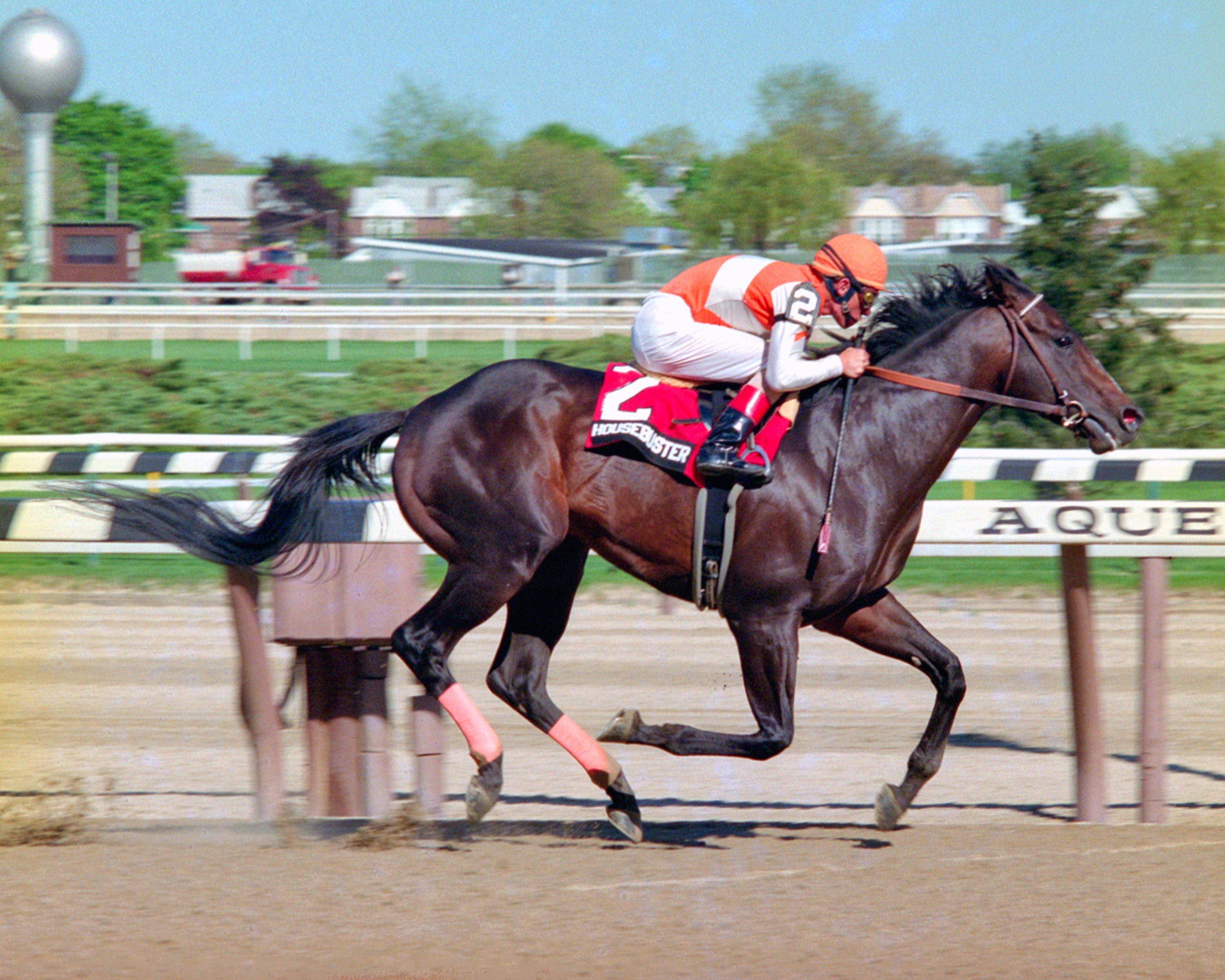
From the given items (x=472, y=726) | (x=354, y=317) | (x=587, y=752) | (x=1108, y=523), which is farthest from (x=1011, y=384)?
(x=354, y=317)

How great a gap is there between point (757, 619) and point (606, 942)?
1.25m

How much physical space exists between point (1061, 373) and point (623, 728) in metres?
1.69

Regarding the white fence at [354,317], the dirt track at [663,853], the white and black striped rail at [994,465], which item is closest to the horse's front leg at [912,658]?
the dirt track at [663,853]

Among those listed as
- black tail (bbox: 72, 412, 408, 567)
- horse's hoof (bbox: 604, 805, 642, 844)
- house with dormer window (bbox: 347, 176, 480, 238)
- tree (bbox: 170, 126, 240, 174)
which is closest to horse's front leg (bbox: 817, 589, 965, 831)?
horse's hoof (bbox: 604, 805, 642, 844)

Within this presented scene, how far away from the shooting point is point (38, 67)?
40.8 m

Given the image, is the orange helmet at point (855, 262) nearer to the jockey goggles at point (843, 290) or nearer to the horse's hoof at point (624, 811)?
the jockey goggles at point (843, 290)

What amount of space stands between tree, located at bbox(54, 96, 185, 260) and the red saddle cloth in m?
66.4

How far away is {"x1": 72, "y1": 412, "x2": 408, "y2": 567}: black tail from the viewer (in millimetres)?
4699

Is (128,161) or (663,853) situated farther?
(128,161)

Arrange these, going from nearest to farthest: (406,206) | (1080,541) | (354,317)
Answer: (1080,541) < (354,317) < (406,206)

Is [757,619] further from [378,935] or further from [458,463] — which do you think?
[378,935]

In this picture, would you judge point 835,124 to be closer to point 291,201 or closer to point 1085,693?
point 291,201

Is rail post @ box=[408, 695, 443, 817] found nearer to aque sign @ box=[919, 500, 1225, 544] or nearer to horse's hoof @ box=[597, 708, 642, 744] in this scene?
horse's hoof @ box=[597, 708, 642, 744]

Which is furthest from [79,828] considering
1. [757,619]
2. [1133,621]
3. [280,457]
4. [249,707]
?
[1133,621]
